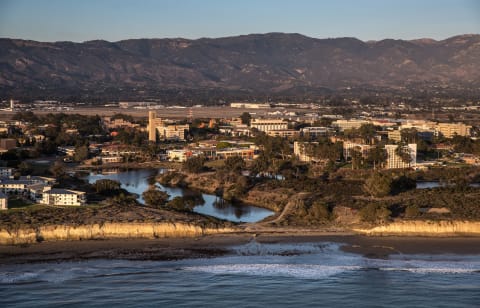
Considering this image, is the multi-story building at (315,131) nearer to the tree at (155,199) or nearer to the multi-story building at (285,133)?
the multi-story building at (285,133)

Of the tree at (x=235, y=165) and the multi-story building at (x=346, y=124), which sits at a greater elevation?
the multi-story building at (x=346, y=124)

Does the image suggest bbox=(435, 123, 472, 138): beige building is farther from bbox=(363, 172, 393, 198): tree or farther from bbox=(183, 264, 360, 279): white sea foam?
bbox=(183, 264, 360, 279): white sea foam

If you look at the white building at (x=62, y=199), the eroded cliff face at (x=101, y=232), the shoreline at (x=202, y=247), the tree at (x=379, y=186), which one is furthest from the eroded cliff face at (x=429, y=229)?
the white building at (x=62, y=199)

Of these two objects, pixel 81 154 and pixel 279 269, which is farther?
pixel 81 154

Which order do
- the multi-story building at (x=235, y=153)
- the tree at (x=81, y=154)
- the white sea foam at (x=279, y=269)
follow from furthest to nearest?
the multi-story building at (x=235, y=153) < the tree at (x=81, y=154) < the white sea foam at (x=279, y=269)

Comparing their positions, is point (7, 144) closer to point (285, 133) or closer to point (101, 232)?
point (285, 133)

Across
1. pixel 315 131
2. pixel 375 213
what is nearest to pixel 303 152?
pixel 315 131

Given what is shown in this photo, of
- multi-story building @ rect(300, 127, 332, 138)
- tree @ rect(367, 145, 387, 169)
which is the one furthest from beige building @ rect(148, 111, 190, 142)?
tree @ rect(367, 145, 387, 169)
